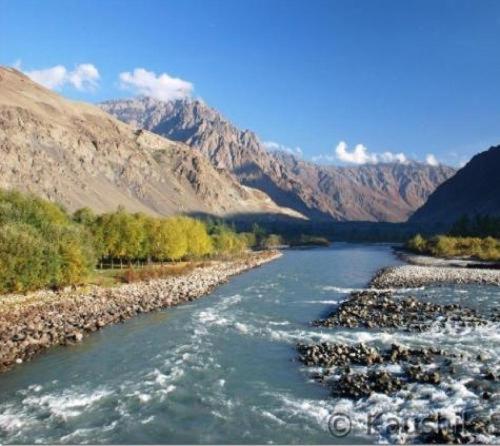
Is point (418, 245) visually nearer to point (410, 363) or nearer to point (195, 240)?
point (195, 240)

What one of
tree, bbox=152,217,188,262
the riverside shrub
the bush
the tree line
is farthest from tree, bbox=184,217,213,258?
the riverside shrub

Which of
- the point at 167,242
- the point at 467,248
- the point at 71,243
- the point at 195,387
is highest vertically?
the point at 71,243

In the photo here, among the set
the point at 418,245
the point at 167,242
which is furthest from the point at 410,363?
the point at 418,245

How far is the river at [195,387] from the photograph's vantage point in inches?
947

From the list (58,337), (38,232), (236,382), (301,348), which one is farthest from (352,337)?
(38,232)

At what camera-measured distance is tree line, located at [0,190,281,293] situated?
54.2 meters

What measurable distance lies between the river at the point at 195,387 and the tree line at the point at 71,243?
13965mm

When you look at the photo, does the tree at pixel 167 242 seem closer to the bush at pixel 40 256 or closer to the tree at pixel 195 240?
the tree at pixel 195 240

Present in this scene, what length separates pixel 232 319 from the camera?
164 ft

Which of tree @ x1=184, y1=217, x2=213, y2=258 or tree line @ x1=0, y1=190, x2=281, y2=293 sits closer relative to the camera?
tree line @ x1=0, y1=190, x2=281, y2=293

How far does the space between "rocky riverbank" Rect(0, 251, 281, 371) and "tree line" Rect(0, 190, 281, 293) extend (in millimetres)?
2515

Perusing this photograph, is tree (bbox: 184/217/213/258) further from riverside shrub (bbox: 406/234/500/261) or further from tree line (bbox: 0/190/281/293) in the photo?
riverside shrub (bbox: 406/234/500/261)

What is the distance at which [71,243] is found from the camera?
6347cm

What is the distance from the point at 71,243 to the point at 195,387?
127 feet
